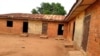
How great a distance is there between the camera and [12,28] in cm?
2283

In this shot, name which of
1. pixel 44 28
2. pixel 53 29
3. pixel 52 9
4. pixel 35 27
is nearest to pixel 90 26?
pixel 53 29

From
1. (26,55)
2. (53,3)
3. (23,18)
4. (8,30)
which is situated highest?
(53,3)

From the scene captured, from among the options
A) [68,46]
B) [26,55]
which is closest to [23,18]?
[68,46]

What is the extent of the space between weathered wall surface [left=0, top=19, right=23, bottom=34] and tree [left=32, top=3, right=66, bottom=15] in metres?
17.1

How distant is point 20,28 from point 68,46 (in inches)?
450

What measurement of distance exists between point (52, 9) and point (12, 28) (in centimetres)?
1943

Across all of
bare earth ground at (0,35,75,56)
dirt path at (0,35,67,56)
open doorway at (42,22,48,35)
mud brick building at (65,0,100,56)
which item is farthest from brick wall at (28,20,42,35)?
mud brick building at (65,0,100,56)

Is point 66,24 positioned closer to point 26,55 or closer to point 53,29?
point 53,29

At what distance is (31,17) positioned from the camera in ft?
74.2

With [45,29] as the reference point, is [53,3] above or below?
above

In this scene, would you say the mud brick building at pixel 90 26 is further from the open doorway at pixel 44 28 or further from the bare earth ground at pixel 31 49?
the open doorway at pixel 44 28

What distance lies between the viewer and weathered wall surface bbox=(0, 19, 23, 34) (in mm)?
22719

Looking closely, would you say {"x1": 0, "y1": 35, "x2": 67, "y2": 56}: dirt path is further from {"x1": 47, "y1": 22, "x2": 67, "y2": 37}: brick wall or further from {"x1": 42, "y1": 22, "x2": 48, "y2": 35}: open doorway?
{"x1": 42, "y1": 22, "x2": 48, "y2": 35}: open doorway

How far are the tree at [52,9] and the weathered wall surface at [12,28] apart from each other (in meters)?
17.1
